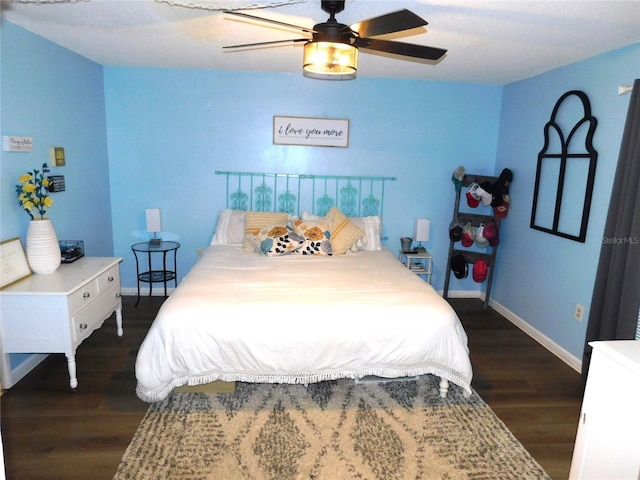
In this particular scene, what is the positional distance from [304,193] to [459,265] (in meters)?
1.78

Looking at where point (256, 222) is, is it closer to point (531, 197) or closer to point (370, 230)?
point (370, 230)

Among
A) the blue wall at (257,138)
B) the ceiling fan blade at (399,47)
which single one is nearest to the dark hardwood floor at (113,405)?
the blue wall at (257,138)

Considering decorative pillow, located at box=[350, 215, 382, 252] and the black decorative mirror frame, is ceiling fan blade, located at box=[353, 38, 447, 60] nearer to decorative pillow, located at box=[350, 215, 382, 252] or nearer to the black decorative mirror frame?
the black decorative mirror frame

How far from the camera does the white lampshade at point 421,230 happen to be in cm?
426

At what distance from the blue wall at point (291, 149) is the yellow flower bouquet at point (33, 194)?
47 cm

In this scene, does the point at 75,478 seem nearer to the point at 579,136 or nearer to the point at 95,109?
the point at 95,109

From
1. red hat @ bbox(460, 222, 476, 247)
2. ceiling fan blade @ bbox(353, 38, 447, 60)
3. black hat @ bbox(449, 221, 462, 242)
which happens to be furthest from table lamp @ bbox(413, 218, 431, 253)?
ceiling fan blade @ bbox(353, 38, 447, 60)

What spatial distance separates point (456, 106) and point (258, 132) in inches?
80.0

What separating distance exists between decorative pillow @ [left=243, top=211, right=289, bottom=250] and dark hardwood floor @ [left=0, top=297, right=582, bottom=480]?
1.17 metres

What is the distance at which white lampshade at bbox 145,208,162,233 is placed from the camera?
158 inches

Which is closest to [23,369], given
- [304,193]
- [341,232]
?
[341,232]

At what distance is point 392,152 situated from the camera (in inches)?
169

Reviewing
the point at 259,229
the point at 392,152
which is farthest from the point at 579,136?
the point at 259,229

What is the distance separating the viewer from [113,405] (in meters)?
2.54
